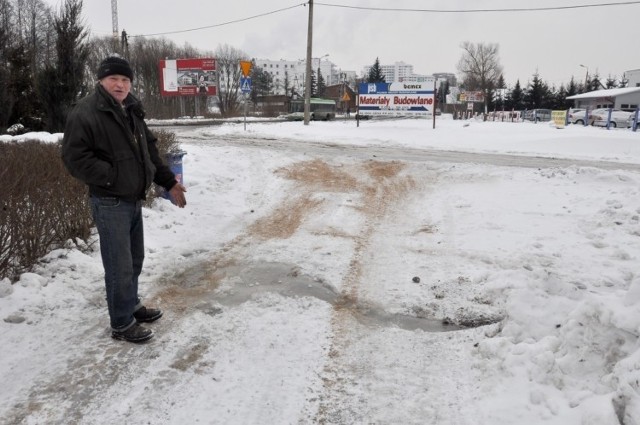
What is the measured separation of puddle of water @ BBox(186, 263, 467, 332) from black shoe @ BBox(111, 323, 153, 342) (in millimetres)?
861

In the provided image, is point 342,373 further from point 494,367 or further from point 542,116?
point 542,116

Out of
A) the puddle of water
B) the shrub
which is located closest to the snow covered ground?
the puddle of water

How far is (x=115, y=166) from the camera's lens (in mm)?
3422

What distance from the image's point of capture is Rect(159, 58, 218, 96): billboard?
4927 cm

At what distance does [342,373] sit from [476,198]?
647cm

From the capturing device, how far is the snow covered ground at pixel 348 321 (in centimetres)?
288

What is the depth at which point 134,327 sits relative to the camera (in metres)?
3.67

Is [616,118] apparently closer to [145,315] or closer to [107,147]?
[145,315]

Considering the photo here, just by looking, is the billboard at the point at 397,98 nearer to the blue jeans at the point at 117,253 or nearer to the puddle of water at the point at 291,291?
the puddle of water at the point at 291,291

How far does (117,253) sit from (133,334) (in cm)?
62

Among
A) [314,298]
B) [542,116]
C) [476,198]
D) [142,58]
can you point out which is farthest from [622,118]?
[142,58]

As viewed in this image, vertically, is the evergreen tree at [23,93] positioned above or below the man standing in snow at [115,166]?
above

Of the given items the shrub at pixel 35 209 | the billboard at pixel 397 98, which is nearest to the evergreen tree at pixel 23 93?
the shrub at pixel 35 209

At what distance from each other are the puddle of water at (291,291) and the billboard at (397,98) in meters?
A: 23.2
